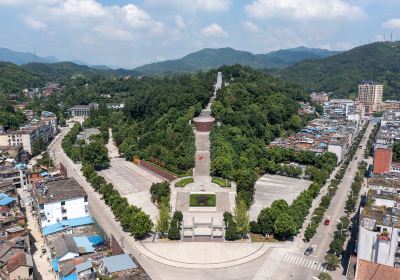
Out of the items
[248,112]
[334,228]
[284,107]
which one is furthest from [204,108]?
[334,228]

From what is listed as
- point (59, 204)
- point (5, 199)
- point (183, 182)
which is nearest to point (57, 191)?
point (59, 204)

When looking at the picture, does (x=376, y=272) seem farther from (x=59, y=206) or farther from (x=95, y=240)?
(x=59, y=206)

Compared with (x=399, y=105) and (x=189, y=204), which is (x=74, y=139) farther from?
(x=399, y=105)

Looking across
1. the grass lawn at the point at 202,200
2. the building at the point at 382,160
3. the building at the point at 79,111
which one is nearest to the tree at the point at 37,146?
the grass lawn at the point at 202,200

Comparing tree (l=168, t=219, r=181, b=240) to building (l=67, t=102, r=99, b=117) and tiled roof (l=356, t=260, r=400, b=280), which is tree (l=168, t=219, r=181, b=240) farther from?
building (l=67, t=102, r=99, b=117)

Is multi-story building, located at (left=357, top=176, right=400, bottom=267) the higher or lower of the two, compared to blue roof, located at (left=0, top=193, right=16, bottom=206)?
higher

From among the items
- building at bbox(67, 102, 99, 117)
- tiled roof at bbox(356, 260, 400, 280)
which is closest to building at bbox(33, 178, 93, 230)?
tiled roof at bbox(356, 260, 400, 280)
